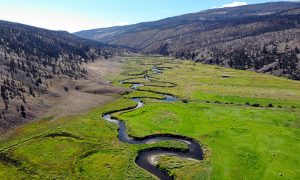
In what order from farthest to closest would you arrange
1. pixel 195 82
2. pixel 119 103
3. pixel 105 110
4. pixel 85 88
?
1. pixel 195 82
2. pixel 85 88
3. pixel 119 103
4. pixel 105 110

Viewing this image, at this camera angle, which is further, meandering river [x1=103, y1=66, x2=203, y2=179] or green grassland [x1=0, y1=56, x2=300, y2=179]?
meandering river [x1=103, y1=66, x2=203, y2=179]

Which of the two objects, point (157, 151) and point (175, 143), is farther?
point (175, 143)

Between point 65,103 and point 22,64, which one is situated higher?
point 22,64

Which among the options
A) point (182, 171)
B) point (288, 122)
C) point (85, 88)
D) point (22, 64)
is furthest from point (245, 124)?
point (22, 64)

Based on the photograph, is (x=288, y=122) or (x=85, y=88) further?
(x=85, y=88)

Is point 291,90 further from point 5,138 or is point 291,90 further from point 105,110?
point 5,138

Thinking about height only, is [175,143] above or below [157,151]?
above

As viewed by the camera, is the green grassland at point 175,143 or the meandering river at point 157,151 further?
the meandering river at point 157,151

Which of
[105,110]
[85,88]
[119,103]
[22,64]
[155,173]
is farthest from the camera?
[22,64]
